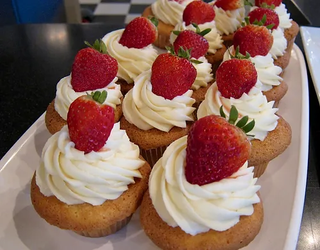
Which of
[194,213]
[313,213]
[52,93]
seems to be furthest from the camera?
[52,93]

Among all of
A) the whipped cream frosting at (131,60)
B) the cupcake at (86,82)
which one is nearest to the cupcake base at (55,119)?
the cupcake at (86,82)

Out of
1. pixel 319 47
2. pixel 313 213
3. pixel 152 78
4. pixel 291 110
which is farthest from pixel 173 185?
pixel 319 47

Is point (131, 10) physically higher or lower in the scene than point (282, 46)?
lower

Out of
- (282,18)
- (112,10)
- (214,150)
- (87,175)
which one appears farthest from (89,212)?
(112,10)

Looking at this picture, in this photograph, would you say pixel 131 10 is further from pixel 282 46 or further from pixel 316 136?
pixel 316 136

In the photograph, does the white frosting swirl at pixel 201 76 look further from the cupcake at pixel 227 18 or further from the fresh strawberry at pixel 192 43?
the cupcake at pixel 227 18

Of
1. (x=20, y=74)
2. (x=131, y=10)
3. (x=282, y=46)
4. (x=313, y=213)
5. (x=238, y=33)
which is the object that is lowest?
(x=131, y=10)
